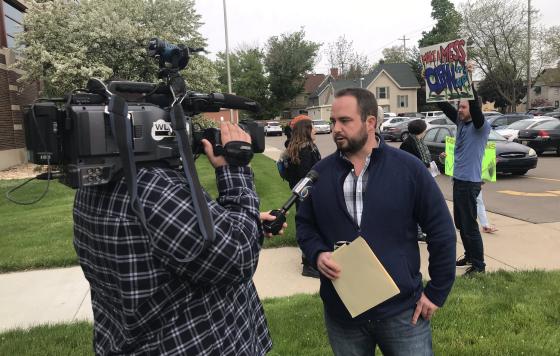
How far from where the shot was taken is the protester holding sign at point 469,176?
4.95 m

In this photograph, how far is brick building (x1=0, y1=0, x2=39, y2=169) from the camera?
18141mm

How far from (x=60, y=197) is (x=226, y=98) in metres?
12.0

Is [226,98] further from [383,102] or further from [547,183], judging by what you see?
[383,102]

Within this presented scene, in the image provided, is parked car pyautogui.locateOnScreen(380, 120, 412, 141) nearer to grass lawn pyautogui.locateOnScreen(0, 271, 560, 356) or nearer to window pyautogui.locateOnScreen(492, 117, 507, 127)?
window pyautogui.locateOnScreen(492, 117, 507, 127)

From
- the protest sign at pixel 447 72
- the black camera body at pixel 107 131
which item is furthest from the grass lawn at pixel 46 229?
the black camera body at pixel 107 131

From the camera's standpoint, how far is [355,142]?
2.29 meters

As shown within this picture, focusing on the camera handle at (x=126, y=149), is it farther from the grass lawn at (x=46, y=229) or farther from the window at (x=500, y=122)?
the window at (x=500, y=122)

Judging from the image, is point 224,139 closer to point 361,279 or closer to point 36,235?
point 361,279

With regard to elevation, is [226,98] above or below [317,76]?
below

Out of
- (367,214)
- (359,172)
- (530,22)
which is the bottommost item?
(367,214)

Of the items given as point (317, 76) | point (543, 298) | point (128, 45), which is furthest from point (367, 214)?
point (317, 76)

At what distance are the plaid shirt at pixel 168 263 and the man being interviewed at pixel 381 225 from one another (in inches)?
30.5

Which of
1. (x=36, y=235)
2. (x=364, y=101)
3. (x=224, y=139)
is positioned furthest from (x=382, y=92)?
(x=224, y=139)

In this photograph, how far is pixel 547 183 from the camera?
11.5 metres
